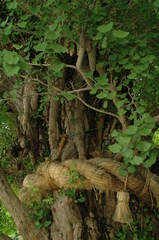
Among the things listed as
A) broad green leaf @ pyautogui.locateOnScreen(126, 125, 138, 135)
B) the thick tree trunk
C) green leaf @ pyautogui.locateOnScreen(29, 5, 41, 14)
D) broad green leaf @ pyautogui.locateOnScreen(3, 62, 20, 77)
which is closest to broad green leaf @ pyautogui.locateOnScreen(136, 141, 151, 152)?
broad green leaf @ pyautogui.locateOnScreen(126, 125, 138, 135)

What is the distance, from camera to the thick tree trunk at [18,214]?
2.17 m

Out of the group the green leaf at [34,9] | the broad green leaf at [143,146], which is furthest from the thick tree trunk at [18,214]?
the green leaf at [34,9]

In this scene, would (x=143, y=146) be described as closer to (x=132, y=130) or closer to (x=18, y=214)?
(x=132, y=130)

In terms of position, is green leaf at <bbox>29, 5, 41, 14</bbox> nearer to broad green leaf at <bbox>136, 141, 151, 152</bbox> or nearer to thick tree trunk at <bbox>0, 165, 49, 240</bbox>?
broad green leaf at <bbox>136, 141, 151, 152</bbox>

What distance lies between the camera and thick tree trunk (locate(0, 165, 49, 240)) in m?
2.17

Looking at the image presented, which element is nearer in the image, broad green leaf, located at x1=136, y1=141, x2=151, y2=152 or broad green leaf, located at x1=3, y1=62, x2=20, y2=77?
broad green leaf, located at x1=3, y1=62, x2=20, y2=77

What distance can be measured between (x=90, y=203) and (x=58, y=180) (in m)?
0.34

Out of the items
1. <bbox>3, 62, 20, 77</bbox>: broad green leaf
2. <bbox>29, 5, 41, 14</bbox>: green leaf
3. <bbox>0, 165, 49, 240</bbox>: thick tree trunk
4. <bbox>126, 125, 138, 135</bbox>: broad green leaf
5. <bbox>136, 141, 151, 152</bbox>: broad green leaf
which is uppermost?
<bbox>29, 5, 41, 14</bbox>: green leaf

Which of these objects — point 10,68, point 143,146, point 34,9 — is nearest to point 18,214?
point 143,146

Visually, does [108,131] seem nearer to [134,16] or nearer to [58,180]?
[58,180]

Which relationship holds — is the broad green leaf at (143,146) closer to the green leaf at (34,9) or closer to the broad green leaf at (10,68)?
the broad green leaf at (10,68)

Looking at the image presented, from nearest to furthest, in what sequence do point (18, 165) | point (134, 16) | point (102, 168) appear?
point (134, 16)
point (102, 168)
point (18, 165)

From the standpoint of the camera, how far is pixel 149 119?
55.7 inches

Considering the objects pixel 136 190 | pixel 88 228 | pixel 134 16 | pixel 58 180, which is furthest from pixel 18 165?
pixel 134 16
